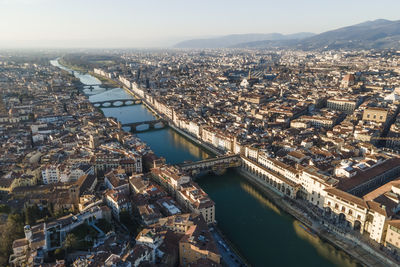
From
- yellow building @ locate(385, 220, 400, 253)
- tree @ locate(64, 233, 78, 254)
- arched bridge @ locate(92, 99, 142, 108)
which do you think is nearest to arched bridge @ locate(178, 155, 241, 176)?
tree @ locate(64, 233, 78, 254)

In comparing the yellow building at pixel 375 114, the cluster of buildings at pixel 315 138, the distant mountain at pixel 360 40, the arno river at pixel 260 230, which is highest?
the distant mountain at pixel 360 40

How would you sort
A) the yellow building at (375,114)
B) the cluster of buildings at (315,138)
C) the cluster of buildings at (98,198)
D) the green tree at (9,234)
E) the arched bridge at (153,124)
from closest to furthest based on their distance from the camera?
1. the cluster of buildings at (98,198)
2. the green tree at (9,234)
3. the cluster of buildings at (315,138)
4. the yellow building at (375,114)
5. the arched bridge at (153,124)

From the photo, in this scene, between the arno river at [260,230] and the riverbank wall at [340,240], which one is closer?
the riverbank wall at [340,240]

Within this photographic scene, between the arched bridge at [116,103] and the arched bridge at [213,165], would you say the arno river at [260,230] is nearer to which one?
the arched bridge at [213,165]

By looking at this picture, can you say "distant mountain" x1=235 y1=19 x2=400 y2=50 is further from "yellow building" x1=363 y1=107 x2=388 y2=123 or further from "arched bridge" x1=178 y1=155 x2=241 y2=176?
"arched bridge" x1=178 y1=155 x2=241 y2=176

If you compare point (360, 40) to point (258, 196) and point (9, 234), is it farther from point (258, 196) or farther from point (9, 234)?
point (9, 234)

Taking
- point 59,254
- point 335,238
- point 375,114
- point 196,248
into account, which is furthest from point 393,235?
point 375,114

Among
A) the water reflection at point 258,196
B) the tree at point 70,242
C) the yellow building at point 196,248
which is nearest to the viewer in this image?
the yellow building at point 196,248

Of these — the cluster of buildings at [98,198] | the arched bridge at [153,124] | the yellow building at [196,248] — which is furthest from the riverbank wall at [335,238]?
the arched bridge at [153,124]
